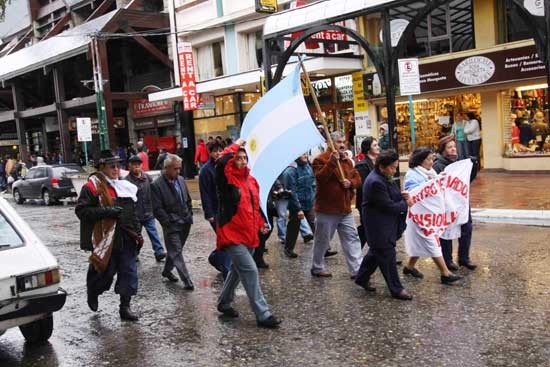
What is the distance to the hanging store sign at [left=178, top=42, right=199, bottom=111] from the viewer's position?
76.2 feet

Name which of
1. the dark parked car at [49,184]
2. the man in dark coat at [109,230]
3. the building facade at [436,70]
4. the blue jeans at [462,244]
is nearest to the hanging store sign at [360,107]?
the building facade at [436,70]

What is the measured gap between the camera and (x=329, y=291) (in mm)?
6855

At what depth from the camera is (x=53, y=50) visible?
97.0 ft

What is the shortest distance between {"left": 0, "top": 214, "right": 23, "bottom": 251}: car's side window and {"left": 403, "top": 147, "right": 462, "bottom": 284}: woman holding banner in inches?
163

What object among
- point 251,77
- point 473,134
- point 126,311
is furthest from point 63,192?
point 126,311

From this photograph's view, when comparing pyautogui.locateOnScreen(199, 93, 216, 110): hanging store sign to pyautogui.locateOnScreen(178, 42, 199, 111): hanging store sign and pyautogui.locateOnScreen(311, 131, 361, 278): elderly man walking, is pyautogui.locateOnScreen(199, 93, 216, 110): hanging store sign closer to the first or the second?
pyautogui.locateOnScreen(178, 42, 199, 111): hanging store sign

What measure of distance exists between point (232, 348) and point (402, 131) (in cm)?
1579

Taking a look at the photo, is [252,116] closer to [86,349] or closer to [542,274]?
[86,349]

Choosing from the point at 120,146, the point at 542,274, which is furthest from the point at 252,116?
the point at 120,146

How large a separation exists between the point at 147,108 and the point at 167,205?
2163 centimetres

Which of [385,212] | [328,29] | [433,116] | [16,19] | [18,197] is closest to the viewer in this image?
[385,212]

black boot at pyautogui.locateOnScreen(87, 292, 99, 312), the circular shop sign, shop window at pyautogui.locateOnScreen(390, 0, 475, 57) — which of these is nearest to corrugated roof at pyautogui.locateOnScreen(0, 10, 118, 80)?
shop window at pyautogui.locateOnScreen(390, 0, 475, 57)

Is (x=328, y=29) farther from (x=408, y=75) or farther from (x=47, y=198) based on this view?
(x=47, y=198)

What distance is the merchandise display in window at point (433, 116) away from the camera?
1816 centimetres
